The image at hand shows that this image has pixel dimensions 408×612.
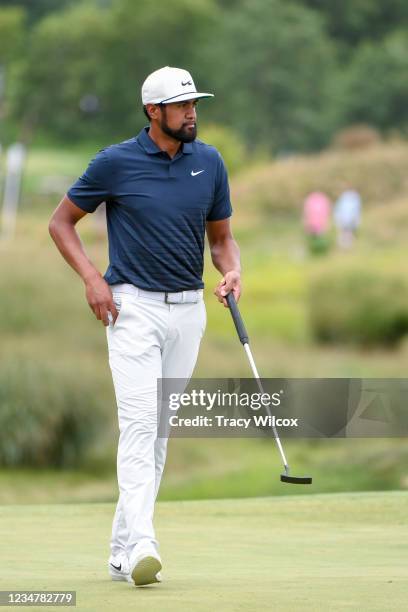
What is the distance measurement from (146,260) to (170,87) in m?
0.66

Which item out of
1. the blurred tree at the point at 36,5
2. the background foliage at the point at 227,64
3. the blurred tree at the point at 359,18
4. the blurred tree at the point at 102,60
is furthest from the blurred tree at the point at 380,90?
the blurred tree at the point at 36,5

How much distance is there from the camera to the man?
242 inches

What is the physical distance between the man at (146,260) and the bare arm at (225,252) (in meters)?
0.21

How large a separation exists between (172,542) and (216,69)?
7956 cm

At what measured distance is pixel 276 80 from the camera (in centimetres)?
8006

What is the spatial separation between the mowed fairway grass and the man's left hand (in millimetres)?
1090

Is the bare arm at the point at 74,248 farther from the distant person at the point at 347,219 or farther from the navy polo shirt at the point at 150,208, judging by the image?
the distant person at the point at 347,219

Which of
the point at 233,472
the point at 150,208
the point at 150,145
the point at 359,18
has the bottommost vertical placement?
the point at 233,472

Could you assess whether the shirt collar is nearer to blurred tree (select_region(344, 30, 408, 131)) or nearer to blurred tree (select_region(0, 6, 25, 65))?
blurred tree (select_region(344, 30, 408, 131))

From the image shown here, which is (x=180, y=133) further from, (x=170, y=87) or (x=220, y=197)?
(x=220, y=197)

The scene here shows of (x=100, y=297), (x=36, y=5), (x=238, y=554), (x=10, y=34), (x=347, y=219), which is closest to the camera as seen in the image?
(x=100, y=297)

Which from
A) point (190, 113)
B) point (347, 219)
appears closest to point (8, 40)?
point (347, 219)

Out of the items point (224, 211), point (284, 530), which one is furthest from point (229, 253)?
point (284, 530)

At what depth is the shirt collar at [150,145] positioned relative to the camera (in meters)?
6.21
